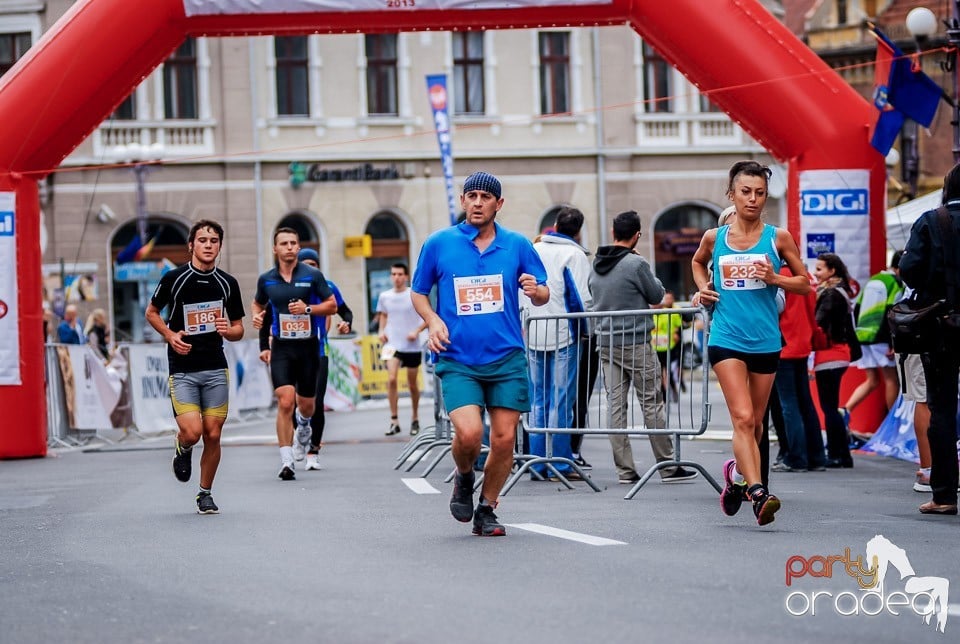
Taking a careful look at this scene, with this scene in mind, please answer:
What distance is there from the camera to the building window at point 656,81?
41.7 metres

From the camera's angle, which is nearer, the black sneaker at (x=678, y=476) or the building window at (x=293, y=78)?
the black sneaker at (x=678, y=476)

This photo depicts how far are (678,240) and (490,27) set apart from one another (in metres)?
25.5

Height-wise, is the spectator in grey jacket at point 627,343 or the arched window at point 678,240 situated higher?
the arched window at point 678,240

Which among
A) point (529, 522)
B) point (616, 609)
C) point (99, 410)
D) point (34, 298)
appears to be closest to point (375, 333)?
point (99, 410)

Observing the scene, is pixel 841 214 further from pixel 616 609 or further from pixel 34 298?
pixel 616 609

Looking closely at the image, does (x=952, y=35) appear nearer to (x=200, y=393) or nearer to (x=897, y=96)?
(x=897, y=96)

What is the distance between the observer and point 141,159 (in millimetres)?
35188

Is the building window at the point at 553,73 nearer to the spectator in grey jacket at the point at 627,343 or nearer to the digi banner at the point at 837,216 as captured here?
the digi banner at the point at 837,216

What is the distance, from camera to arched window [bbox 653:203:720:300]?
41562 mm

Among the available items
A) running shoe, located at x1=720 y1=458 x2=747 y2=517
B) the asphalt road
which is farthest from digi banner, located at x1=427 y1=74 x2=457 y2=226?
running shoe, located at x1=720 y1=458 x2=747 y2=517

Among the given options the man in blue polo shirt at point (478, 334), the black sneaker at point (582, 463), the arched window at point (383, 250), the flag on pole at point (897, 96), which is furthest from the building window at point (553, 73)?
the man in blue polo shirt at point (478, 334)

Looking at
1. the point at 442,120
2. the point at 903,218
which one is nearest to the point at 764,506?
the point at 903,218

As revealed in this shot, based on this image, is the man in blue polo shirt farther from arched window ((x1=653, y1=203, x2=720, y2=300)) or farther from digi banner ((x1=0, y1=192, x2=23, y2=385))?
arched window ((x1=653, y1=203, x2=720, y2=300))

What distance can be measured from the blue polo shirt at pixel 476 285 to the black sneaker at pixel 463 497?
0.62 metres
